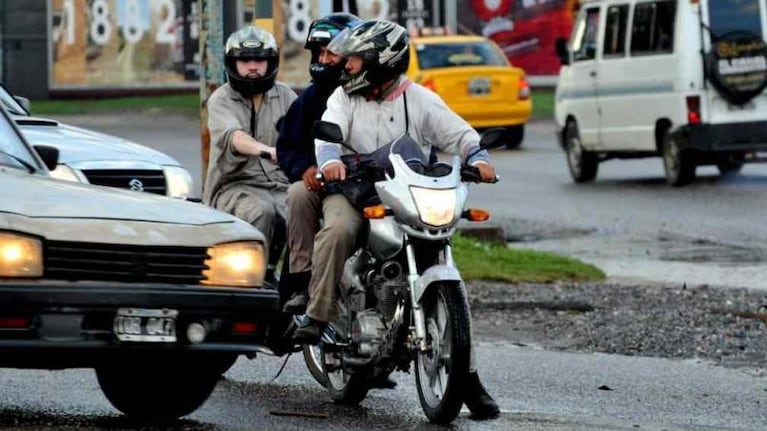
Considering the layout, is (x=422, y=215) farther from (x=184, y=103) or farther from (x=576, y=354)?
(x=184, y=103)

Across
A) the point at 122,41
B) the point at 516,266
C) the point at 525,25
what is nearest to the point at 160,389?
the point at 516,266

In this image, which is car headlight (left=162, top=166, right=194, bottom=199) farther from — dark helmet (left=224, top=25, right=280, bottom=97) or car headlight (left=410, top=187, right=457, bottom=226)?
car headlight (left=410, top=187, right=457, bottom=226)

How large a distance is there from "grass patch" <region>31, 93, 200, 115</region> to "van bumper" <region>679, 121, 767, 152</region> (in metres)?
17.3

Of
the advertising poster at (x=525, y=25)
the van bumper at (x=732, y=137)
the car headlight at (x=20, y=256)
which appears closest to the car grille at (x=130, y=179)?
the car headlight at (x=20, y=256)

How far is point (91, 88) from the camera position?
138ft

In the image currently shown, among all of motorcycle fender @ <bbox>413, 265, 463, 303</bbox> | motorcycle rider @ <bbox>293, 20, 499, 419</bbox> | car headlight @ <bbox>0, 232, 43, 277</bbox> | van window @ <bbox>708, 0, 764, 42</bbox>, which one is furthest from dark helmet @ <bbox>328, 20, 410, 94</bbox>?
van window @ <bbox>708, 0, 764, 42</bbox>

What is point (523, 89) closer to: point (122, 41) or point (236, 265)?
point (122, 41)

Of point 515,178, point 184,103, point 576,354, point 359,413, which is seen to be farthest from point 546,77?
point 359,413

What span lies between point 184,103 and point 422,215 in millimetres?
31955

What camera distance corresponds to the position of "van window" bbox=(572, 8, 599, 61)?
80.8 feet

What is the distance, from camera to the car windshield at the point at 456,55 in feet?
97.1

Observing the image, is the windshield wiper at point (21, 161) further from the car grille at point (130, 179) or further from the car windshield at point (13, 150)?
the car grille at point (130, 179)

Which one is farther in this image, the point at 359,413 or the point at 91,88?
the point at 91,88

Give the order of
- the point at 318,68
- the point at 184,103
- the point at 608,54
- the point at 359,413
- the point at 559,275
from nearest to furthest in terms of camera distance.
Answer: the point at 359,413 → the point at 318,68 → the point at 559,275 → the point at 608,54 → the point at 184,103
